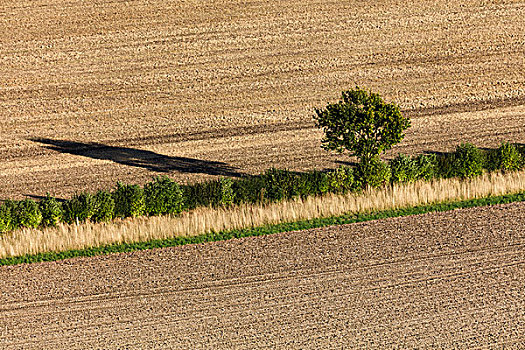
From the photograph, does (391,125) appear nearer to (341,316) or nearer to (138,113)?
(341,316)

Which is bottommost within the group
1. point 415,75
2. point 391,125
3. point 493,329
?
point 493,329

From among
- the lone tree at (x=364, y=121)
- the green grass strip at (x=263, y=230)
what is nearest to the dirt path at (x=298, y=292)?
the green grass strip at (x=263, y=230)

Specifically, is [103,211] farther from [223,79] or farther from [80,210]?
[223,79]

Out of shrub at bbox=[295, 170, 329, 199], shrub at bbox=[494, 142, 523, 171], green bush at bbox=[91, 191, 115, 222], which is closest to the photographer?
green bush at bbox=[91, 191, 115, 222]

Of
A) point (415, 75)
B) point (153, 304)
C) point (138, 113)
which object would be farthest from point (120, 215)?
point (415, 75)

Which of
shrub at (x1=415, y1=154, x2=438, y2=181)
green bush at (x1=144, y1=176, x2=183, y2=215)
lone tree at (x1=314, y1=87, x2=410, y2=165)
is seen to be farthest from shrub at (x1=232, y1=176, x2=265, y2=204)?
shrub at (x1=415, y1=154, x2=438, y2=181)

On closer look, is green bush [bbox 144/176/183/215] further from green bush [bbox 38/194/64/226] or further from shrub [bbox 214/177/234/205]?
green bush [bbox 38/194/64/226]
